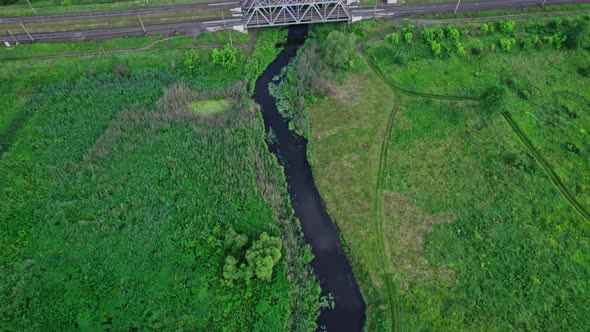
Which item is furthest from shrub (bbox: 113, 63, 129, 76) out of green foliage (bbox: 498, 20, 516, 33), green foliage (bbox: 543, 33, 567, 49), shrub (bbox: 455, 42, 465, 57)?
green foliage (bbox: 543, 33, 567, 49)

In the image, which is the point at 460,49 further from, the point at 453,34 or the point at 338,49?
the point at 338,49

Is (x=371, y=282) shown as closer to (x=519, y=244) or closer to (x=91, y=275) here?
(x=519, y=244)

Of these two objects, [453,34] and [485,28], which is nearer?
[453,34]

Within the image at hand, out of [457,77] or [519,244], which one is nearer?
[519,244]

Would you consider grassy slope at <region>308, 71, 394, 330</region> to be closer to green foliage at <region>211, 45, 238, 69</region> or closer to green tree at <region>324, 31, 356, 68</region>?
green tree at <region>324, 31, 356, 68</region>

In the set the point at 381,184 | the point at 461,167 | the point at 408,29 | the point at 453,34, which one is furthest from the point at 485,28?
the point at 381,184

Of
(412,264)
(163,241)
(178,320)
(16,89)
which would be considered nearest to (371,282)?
(412,264)

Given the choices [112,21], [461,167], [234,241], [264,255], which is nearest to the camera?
[264,255]
